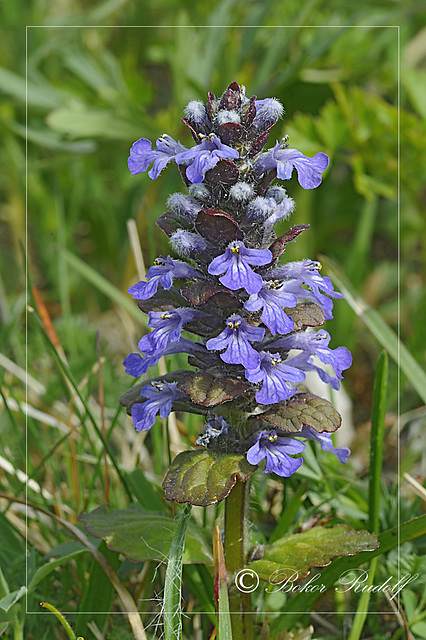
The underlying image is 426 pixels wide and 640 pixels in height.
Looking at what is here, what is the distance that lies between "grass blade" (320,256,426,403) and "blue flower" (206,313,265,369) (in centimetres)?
94

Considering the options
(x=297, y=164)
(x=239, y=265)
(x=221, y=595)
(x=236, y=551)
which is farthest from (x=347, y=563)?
(x=297, y=164)

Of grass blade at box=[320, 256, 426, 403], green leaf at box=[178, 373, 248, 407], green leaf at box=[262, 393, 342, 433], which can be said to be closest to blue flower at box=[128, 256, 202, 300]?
green leaf at box=[178, 373, 248, 407]

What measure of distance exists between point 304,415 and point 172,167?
2929 mm

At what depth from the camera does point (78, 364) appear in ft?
10.2

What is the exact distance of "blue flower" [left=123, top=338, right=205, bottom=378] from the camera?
168 cm

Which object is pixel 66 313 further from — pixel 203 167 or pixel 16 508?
pixel 203 167

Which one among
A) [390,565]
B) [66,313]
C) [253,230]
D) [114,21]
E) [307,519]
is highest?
[114,21]

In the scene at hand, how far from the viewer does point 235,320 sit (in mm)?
1541

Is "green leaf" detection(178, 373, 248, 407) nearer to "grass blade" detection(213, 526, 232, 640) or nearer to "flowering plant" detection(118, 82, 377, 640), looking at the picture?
"flowering plant" detection(118, 82, 377, 640)

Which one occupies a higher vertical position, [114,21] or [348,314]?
[114,21]

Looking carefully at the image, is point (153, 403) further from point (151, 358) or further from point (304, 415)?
point (304, 415)

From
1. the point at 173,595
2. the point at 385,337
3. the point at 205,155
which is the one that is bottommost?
the point at 173,595

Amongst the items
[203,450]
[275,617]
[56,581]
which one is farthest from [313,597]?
[56,581]

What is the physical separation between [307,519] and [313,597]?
16.6 inches
